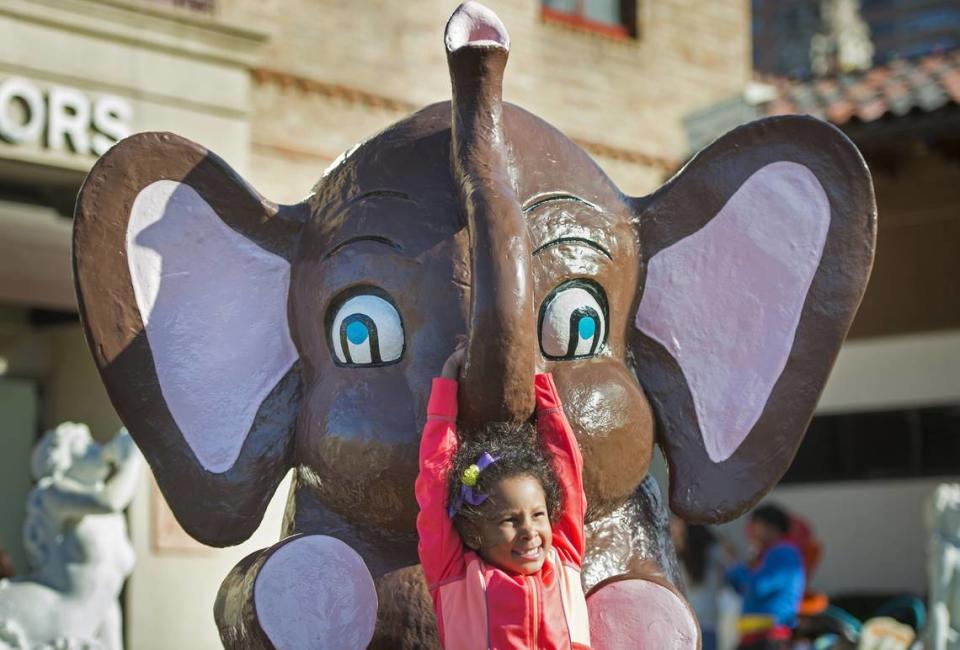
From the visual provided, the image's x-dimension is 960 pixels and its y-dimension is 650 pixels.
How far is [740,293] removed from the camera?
2.95 m

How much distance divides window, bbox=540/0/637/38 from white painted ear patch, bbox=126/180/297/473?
22.4ft

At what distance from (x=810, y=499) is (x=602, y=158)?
9.04 ft

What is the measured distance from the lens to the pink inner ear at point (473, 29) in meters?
2.48

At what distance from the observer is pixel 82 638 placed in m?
3.97

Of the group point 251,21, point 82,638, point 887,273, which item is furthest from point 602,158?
point 82,638

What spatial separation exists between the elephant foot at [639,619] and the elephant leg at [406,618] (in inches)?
10.6

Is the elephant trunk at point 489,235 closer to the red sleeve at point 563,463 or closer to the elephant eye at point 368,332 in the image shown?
the red sleeve at point 563,463

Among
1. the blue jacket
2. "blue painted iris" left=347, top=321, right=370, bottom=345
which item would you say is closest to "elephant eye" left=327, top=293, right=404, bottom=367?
"blue painted iris" left=347, top=321, right=370, bottom=345

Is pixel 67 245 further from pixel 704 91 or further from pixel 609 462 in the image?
pixel 609 462

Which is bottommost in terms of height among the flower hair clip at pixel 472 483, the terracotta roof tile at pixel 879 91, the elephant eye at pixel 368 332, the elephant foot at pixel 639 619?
the elephant foot at pixel 639 619

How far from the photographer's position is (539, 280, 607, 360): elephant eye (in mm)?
2623

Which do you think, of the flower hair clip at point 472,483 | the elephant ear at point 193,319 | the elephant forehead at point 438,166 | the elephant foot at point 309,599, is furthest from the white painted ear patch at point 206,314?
the flower hair clip at point 472,483

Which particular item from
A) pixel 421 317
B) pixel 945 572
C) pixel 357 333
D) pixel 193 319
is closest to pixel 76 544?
pixel 193 319

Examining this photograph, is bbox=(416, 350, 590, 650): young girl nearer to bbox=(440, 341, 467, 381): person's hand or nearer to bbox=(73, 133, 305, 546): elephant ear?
bbox=(440, 341, 467, 381): person's hand
